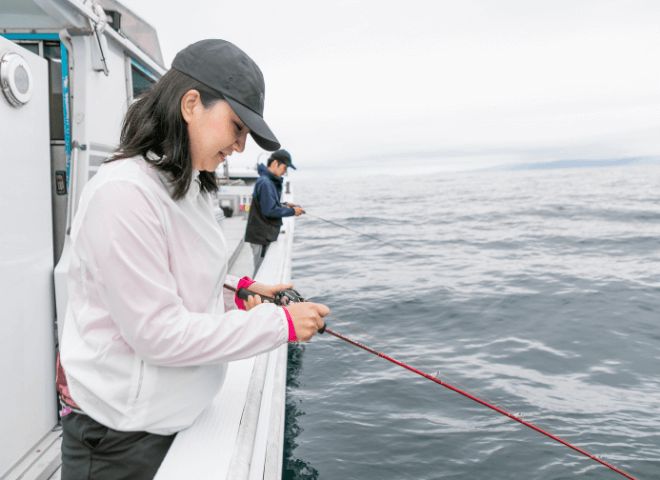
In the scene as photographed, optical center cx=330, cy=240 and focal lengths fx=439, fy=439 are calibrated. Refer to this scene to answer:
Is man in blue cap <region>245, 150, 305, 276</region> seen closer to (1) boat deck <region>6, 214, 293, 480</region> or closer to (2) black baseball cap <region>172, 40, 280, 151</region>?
(1) boat deck <region>6, 214, 293, 480</region>

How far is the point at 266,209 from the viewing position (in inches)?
226

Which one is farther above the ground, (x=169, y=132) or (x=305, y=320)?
(x=169, y=132)

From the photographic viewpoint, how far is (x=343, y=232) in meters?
17.2

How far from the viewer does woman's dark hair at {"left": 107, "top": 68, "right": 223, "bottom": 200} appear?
1197 millimetres

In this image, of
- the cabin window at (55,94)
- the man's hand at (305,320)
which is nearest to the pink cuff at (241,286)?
the man's hand at (305,320)

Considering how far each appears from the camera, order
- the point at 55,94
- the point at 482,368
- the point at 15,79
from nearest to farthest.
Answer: the point at 15,79, the point at 55,94, the point at 482,368

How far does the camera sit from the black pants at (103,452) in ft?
4.20

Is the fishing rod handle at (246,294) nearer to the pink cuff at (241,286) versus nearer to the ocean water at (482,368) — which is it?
the pink cuff at (241,286)

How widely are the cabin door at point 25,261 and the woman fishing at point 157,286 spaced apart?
1.11 metres

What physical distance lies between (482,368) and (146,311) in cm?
477

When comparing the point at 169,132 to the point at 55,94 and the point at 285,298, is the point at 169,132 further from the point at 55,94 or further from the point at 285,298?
the point at 55,94

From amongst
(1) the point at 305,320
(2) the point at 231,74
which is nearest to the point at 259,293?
(1) the point at 305,320

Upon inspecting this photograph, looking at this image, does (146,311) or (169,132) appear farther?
(169,132)

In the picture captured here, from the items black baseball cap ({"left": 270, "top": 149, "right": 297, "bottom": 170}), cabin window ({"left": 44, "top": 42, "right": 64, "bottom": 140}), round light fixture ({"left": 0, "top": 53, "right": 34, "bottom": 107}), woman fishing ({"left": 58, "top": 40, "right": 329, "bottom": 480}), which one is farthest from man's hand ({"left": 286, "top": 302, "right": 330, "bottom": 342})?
black baseball cap ({"left": 270, "top": 149, "right": 297, "bottom": 170})
